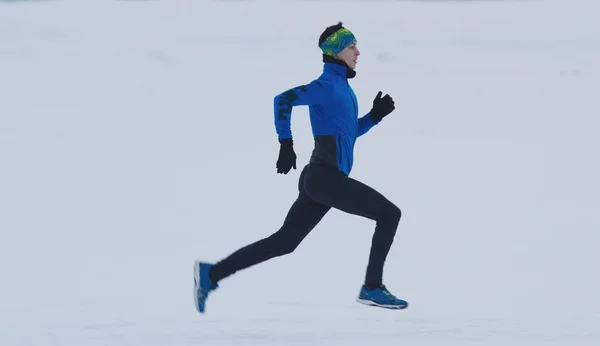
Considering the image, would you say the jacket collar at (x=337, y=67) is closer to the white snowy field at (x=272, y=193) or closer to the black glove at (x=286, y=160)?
the black glove at (x=286, y=160)

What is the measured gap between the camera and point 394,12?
32.6 meters

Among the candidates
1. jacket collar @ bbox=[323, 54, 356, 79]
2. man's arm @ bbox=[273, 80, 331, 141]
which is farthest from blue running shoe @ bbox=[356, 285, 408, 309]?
jacket collar @ bbox=[323, 54, 356, 79]

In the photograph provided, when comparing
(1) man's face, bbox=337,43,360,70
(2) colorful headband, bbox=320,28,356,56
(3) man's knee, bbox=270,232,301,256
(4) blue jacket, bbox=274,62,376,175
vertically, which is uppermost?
(2) colorful headband, bbox=320,28,356,56

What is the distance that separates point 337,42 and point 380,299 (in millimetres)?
1400

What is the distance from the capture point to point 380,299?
15.5 ft

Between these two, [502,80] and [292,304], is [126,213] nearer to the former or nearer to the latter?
[292,304]

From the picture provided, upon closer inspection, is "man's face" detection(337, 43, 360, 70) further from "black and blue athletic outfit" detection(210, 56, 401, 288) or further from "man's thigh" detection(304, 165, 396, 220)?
"man's thigh" detection(304, 165, 396, 220)

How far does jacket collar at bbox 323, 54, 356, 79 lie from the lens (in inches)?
187

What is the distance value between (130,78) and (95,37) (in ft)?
21.9

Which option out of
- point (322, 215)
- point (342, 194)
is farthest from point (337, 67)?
point (322, 215)

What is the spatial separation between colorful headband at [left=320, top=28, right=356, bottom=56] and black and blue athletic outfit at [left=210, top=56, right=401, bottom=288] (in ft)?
0.16

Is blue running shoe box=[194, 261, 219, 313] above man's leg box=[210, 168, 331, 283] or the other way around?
the other way around

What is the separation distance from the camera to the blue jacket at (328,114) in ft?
15.0

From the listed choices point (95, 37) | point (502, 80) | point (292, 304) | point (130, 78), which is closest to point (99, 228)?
point (292, 304)
